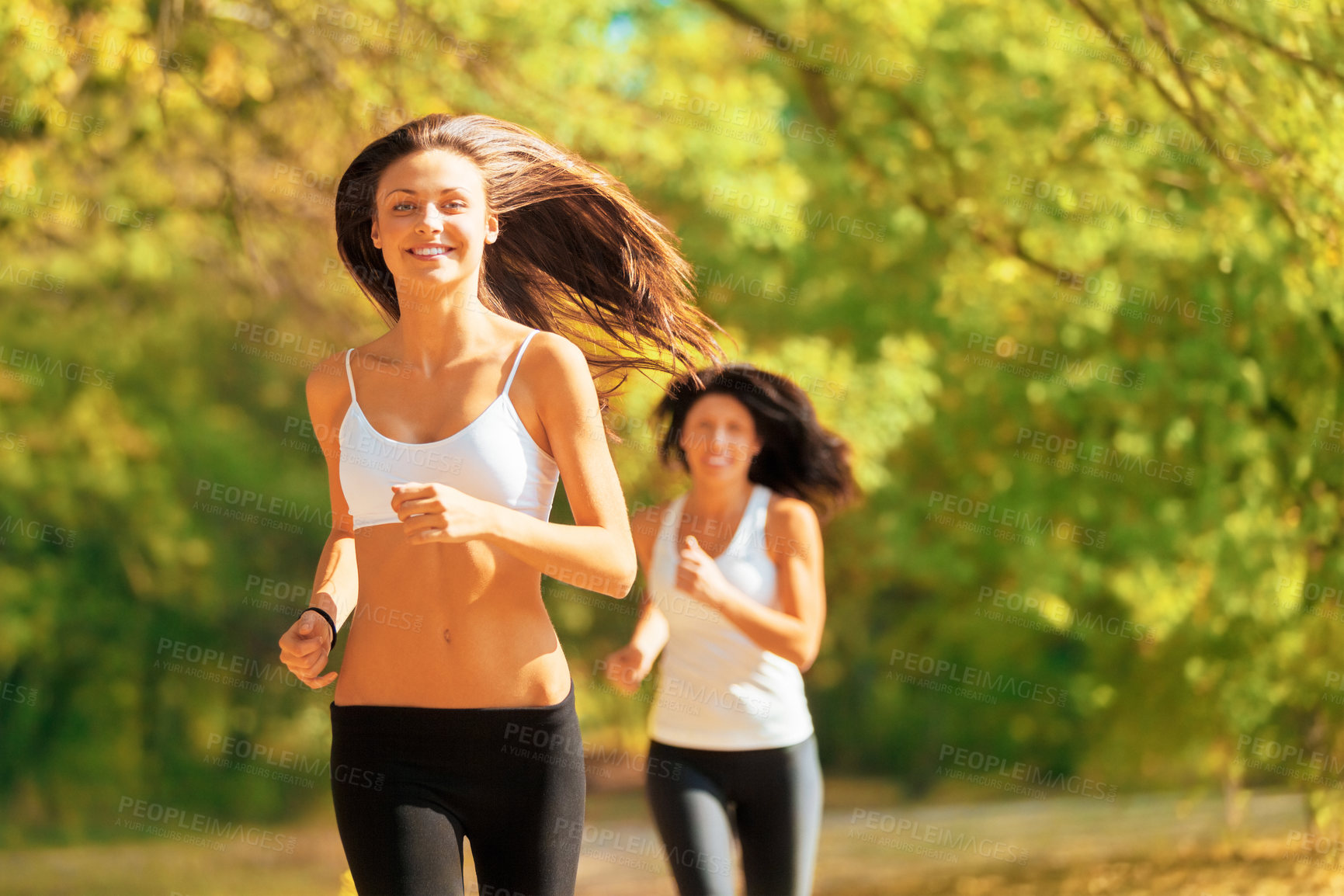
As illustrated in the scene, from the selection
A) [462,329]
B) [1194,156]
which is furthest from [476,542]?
[1194,156]

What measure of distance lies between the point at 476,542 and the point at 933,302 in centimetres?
801

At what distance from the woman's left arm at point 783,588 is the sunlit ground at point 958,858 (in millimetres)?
6350

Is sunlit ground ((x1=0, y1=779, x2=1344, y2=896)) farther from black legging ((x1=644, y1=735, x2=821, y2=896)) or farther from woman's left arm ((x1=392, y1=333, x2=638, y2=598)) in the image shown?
woman's left arm ((x1=392, y1=333, x2=638, y2=598))

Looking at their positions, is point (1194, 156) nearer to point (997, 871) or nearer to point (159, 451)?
point (997, 871)

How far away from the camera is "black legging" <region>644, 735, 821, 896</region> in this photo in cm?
336

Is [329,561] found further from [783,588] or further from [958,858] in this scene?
[958,858]

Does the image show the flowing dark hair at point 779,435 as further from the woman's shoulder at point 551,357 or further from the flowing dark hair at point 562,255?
the woman's shoulder at point 551,357

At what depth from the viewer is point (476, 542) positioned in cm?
229

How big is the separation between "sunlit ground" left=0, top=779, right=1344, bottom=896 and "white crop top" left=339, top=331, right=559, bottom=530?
308 inches

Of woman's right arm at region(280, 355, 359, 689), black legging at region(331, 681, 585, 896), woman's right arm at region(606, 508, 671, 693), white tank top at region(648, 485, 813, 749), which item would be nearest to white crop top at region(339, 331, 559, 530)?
woman's right arm at region(280, 355, 359, 689)

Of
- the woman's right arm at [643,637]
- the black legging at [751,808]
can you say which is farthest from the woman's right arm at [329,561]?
the black legging at [751,808]

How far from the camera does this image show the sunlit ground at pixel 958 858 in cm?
930

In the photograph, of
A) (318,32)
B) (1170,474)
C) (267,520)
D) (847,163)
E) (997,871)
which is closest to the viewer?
(318,32)

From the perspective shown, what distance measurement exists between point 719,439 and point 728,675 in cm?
77
